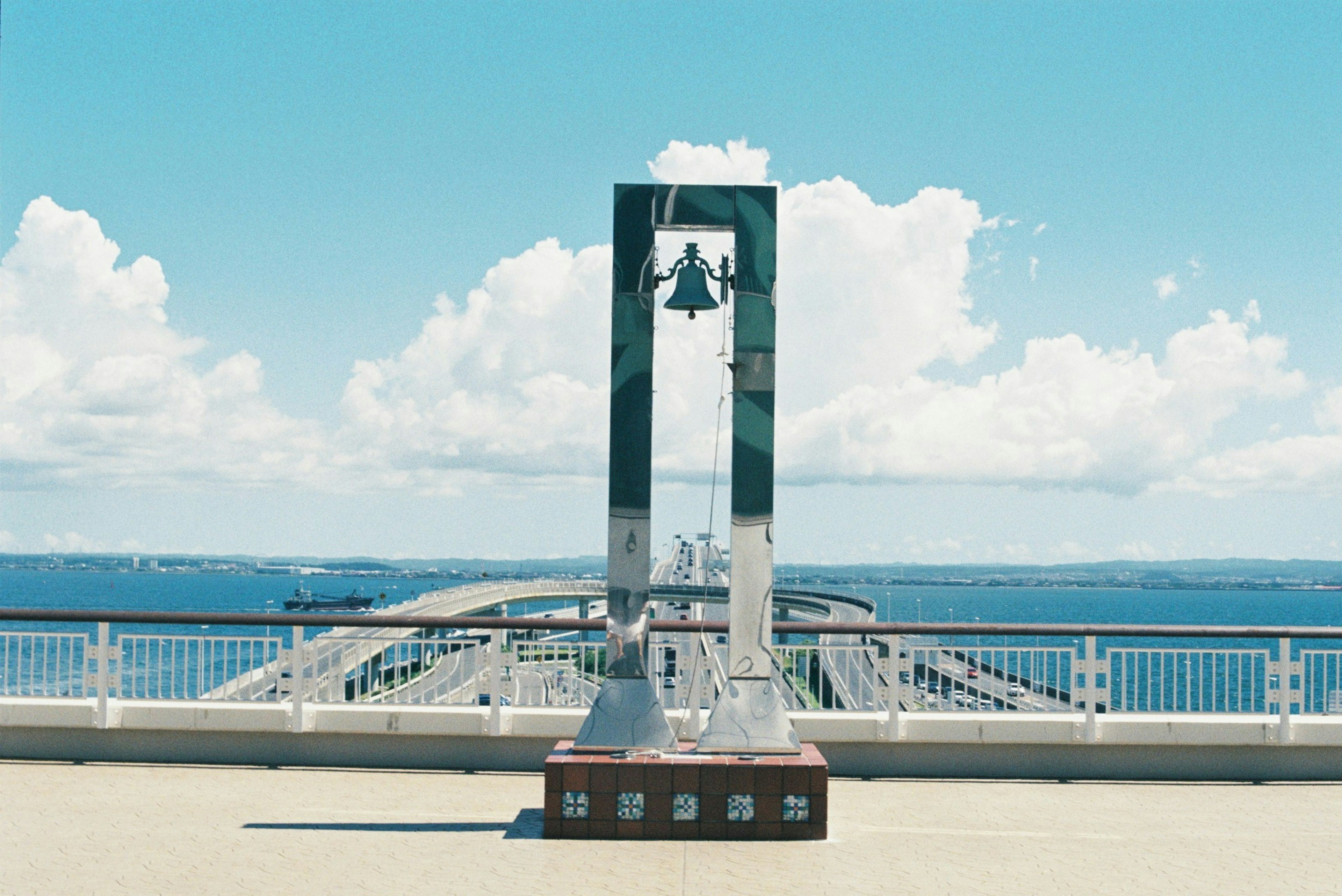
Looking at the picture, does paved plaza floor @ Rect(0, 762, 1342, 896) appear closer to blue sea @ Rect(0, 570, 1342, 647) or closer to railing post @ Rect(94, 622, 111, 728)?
railing post @ Rect(94, 622, 111, 728)

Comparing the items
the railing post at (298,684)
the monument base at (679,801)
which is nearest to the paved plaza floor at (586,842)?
the monument base at (679,801)

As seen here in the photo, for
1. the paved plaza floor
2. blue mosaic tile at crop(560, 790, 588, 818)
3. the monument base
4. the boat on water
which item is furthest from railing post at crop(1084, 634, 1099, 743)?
the boat on water

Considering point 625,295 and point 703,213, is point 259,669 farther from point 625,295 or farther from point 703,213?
point 703,213

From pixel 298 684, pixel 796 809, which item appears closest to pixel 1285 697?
pixel 796 809

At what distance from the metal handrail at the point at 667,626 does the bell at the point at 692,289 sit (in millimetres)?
2228

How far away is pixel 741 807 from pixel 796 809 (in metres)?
0.32

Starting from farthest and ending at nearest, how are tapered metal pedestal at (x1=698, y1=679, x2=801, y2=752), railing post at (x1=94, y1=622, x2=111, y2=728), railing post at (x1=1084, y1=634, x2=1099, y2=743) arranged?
1. railing post at (x1=94, y1=622, x2=111, y2=728)
2. railing post at (x1=1084, y1=634, x2=1099, y2=743)
3. tapered metal pedestal at (x1=698, y1=679, x2=801, y2=752)

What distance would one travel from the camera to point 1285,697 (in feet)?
27.2

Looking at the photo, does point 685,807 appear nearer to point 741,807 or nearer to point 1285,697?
point 741,807

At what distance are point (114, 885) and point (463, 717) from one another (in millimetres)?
3208

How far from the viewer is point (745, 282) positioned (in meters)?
6.79

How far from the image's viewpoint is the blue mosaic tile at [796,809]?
631 cm

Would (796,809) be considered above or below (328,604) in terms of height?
above

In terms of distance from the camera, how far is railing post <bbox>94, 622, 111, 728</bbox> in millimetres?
8414
